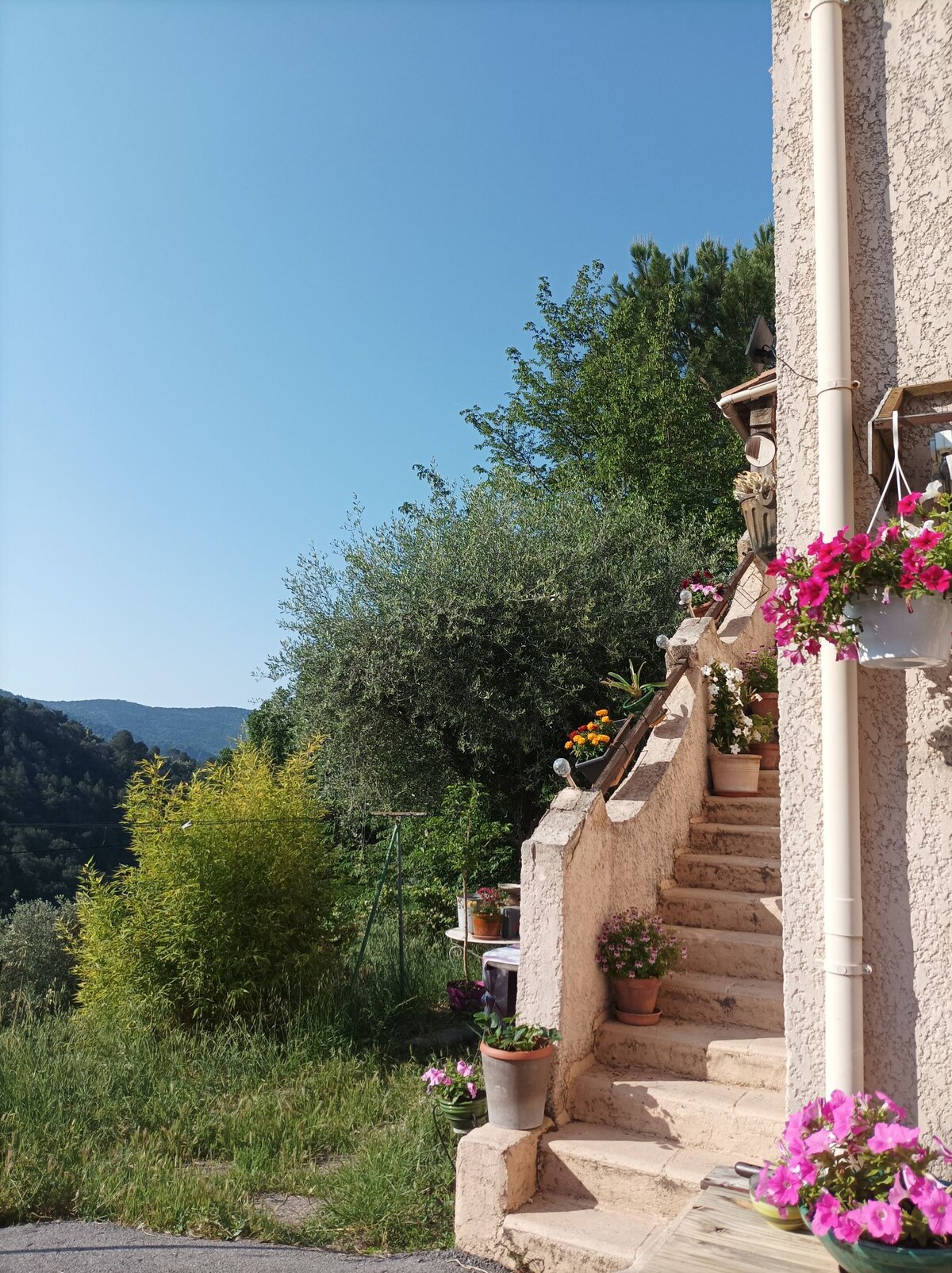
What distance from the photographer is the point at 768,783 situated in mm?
5871

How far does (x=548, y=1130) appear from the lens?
3697mm

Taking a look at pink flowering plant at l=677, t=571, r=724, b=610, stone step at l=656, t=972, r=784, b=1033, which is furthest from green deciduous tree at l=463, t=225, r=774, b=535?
stone step at l=656, t=972, r=784, b=1033

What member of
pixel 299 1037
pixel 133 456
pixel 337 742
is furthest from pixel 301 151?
pixel 299 1037

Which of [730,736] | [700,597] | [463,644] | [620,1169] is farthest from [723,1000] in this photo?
[463,644]

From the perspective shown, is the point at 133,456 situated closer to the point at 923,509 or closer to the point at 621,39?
the point at 621,39

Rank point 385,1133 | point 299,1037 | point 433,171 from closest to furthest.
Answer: point 385,1133
point 299,1037
point 433,171

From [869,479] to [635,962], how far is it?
8.16 ft

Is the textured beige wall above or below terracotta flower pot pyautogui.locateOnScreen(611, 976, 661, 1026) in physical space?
above

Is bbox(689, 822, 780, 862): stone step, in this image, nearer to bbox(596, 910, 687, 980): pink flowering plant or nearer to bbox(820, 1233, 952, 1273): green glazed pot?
bbox(596, 910, 687, 980): pink flowering plant

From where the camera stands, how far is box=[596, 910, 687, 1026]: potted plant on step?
13.4ft

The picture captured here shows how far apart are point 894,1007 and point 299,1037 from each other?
4.35 meters

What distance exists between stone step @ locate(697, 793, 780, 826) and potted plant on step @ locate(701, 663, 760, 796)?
95 mm

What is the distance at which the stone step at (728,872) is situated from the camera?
15.8 ft

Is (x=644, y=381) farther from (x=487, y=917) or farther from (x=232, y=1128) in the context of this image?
(x=232, y=1128)
